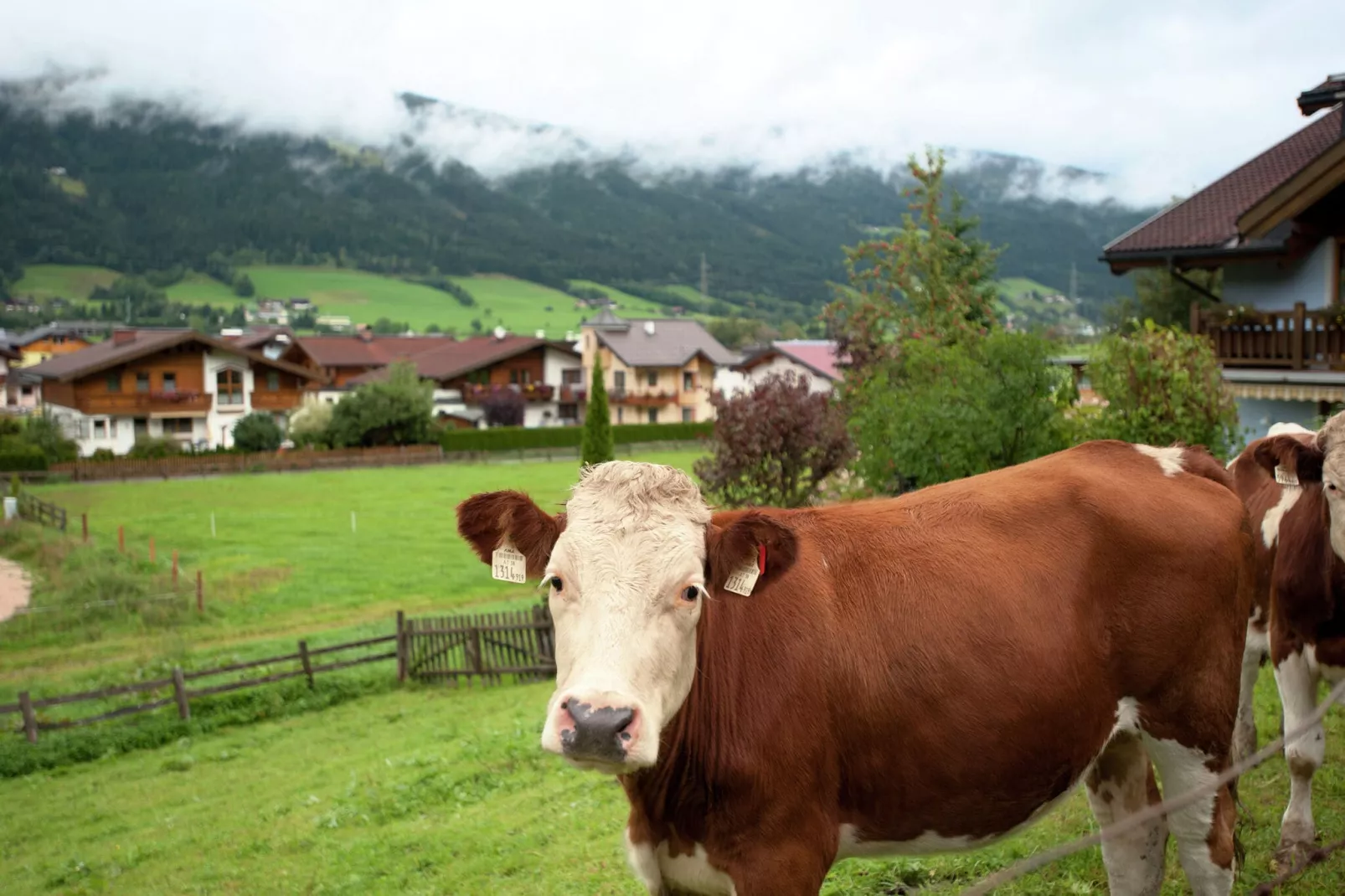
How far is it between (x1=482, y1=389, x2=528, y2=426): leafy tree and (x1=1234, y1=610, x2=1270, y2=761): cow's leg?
70.1 metres

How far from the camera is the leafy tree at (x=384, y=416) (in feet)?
200

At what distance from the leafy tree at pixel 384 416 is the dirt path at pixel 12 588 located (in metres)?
32.2

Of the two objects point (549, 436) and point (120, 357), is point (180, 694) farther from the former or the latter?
point (120, 357)

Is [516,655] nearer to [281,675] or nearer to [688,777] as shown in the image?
[281,675]

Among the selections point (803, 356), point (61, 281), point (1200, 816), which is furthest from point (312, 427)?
point (61, 281)

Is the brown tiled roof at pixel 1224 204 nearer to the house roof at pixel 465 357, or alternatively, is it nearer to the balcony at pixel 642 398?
the balcony at pixel 642 398

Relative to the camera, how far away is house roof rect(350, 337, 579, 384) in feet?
262

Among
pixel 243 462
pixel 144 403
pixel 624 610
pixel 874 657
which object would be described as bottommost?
pixel 874 657

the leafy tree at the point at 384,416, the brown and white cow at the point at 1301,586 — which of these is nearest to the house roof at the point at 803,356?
the leafy tree at the point at 384,416

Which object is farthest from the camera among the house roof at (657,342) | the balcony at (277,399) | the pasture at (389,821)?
the house roof at (657,342)

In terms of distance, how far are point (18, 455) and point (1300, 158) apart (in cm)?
5307

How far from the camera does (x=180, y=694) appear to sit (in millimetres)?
15508

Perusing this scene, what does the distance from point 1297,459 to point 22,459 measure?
184 ft

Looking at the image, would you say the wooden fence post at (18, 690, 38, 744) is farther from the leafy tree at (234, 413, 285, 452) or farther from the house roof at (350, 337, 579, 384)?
the house roof at (350, 337, 579, 384)
